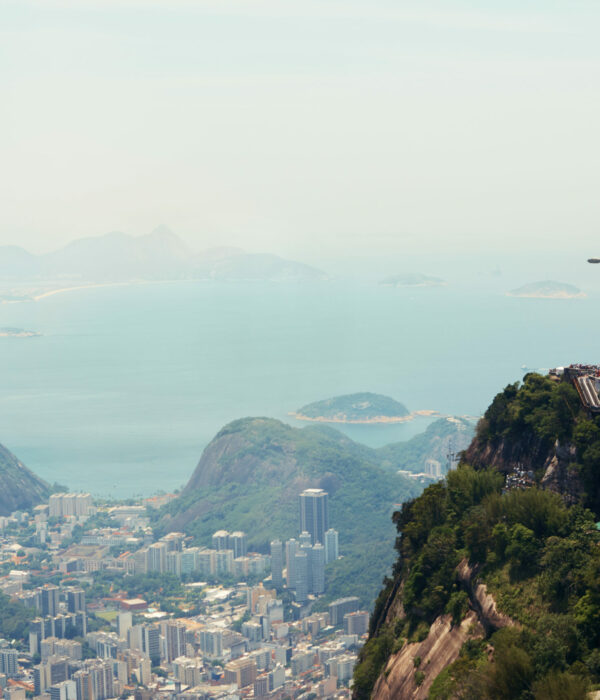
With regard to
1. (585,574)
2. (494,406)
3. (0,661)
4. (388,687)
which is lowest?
(0,661)

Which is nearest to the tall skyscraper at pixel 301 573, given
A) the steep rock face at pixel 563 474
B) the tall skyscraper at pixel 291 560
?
the tall skyscraper at pixel 291 560

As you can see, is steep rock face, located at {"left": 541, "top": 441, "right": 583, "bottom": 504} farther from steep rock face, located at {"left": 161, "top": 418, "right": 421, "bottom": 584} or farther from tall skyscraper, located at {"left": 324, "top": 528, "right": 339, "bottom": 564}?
steep rock face, located at {"left": 161, "top": 418, "right": 421, "bottom": 584}

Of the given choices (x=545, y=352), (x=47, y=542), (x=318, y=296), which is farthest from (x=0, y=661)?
(x=318, y=296)

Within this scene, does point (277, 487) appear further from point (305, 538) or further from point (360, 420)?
point (360, 420)

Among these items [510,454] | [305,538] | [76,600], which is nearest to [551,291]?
[305,538]

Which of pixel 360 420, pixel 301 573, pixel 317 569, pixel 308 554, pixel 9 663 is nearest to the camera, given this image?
pixel 9 663

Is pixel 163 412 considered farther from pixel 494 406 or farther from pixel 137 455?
pixel 494 406

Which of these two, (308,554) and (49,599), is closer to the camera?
(49,599)

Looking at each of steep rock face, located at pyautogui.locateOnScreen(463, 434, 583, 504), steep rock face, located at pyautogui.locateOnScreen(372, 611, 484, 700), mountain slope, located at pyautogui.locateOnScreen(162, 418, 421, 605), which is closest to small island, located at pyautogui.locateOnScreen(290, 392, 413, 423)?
mountain slope, located at pyautogui.locateOnScreen(162, 418, 421, 605)
